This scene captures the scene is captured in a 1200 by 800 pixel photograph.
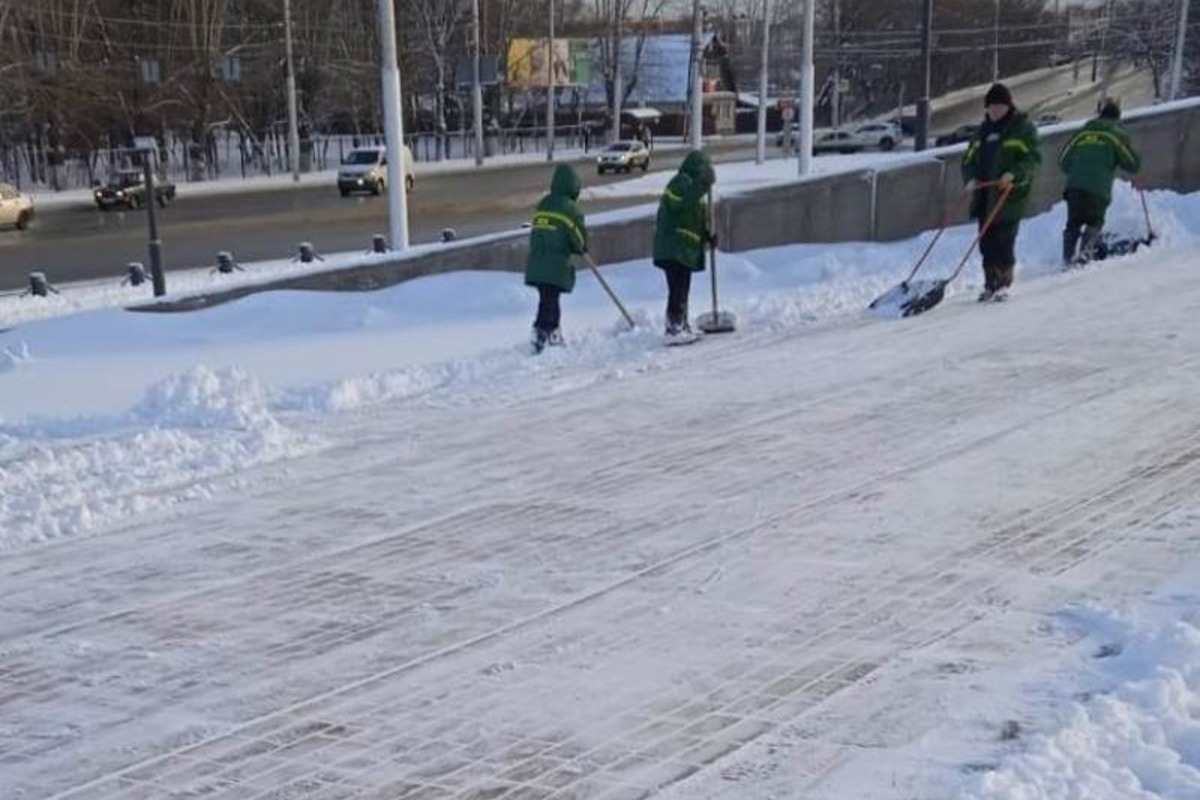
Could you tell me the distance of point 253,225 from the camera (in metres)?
34.3

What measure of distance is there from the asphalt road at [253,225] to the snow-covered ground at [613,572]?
16009 millimetres

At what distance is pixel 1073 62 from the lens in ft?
320

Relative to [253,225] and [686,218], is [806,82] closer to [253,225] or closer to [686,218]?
[253,225]

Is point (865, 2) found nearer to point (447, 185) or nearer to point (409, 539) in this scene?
point (447, 185)

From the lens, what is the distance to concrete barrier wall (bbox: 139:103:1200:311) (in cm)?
1428

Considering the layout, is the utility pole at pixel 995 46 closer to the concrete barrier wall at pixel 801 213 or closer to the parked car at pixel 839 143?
the parked car at pixel 839 143

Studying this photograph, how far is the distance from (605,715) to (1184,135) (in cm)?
1900

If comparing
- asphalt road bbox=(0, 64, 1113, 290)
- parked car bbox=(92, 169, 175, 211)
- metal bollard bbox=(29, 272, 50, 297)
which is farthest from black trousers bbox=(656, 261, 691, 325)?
parked car bbox=(92, 169, 175, 211)

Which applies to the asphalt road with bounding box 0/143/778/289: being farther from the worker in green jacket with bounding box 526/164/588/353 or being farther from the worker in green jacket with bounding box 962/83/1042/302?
the worker in green jacket with bounding box 962/83/1042/302

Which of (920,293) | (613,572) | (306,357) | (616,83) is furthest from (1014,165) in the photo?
(616,83)

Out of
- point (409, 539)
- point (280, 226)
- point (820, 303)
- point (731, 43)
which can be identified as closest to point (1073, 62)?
point (731, 43)

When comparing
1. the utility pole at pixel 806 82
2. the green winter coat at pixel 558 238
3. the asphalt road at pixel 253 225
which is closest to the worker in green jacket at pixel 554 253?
the green winter coat at pixel 558 238

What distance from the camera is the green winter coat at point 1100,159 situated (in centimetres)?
1484

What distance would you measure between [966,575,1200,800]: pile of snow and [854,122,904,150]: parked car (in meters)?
58.9
